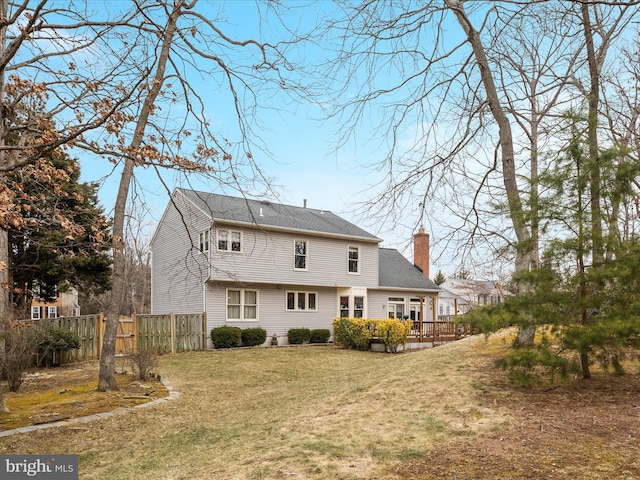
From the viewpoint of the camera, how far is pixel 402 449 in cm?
506

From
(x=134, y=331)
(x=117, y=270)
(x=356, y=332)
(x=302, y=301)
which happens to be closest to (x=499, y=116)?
(x=117, y=270)

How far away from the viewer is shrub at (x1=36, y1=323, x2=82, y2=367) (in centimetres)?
1486

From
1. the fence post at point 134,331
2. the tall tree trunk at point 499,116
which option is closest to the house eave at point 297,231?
the fence post at point 134,331

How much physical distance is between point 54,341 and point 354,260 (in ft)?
49.2

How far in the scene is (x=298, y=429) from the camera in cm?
617

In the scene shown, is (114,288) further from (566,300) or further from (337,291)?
(337,291)

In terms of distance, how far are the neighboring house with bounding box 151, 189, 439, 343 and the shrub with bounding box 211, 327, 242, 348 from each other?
0.78 meters

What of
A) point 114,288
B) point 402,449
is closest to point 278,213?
point 114,288

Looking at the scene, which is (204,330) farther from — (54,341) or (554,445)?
(554,445)

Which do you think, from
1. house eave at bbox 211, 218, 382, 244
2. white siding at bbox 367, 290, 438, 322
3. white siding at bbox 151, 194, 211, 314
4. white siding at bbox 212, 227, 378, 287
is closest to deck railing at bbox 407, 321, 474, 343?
white siding at bbox 367, 290, 438, 322

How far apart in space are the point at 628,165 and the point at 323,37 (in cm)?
537

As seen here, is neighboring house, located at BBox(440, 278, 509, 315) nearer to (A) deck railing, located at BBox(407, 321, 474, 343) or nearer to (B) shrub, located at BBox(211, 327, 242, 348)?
(A) deck railing, located at BBox(407, 321, 474, 343)

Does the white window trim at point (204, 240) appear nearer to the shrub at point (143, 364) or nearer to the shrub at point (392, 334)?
the shrub at point (392, 334)

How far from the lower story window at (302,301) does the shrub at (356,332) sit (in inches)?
116
